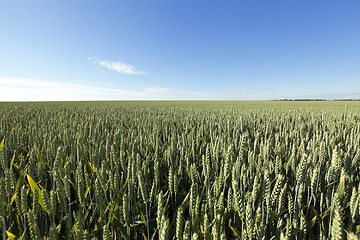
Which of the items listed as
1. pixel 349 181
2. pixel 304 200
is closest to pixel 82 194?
pixel 304 200

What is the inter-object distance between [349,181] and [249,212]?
1309mm

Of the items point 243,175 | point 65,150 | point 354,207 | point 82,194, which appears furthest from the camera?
point 65,150

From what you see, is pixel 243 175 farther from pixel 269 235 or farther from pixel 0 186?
pixel 0 186

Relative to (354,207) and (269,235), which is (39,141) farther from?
(354,207)

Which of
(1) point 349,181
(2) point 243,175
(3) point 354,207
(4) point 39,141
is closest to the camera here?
(3) point 354,207

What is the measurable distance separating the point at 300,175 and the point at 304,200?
613 mm

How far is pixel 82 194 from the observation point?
1.02 metres

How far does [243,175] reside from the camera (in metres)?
1.17

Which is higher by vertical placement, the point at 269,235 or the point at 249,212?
the point at 249,212

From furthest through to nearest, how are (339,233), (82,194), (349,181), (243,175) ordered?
1. (349,181)
2. (243,175)
3. (82,194)
4. (339,233)

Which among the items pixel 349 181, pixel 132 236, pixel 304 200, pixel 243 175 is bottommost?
pixel 132 236

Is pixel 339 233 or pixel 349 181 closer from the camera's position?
pixel 339 233

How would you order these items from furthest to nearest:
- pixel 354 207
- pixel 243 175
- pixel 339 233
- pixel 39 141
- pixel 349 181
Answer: pixel 39 141
pixel 349 181
pixel 243 175
pixel 354 207
pixel 339 233

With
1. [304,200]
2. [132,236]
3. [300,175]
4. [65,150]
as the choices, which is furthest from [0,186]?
[304,200]
